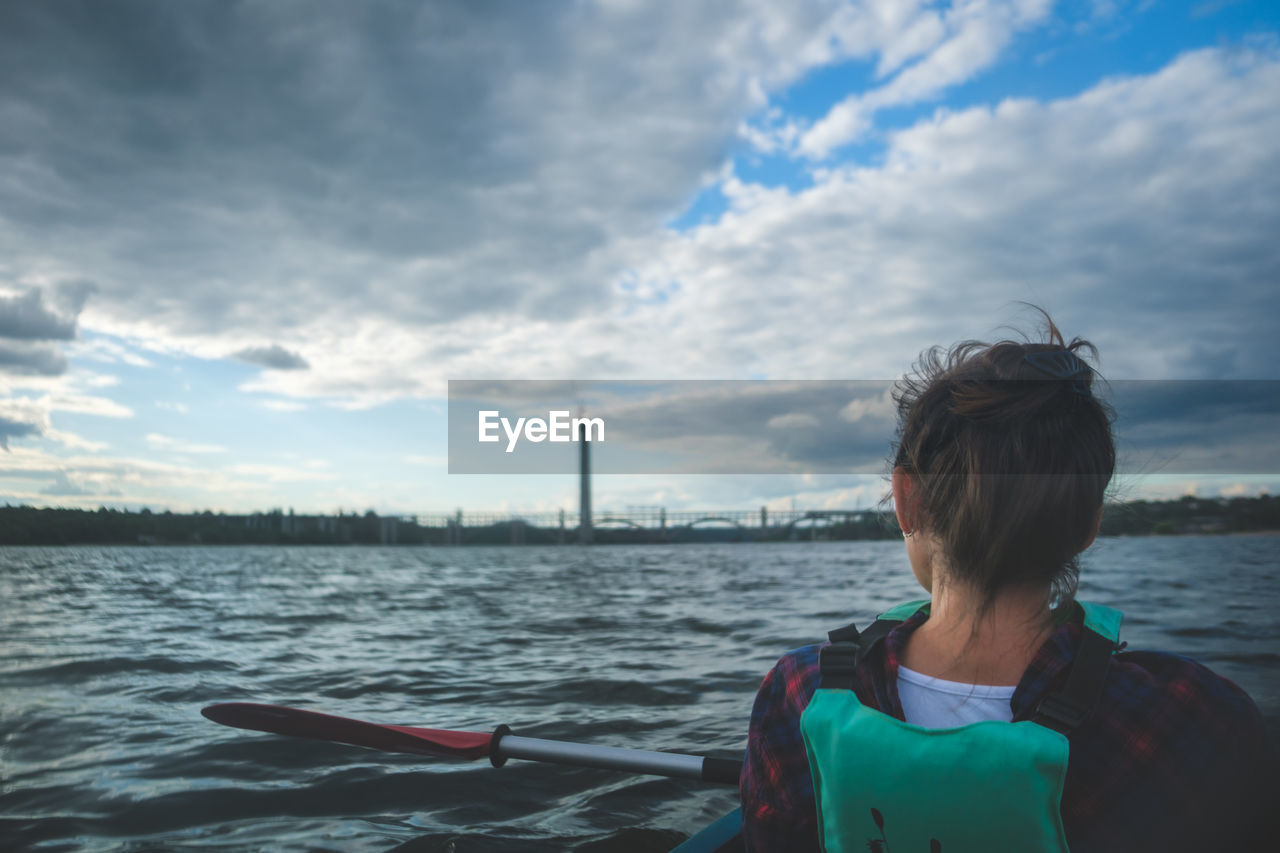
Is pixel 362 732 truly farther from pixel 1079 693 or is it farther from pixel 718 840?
pixel 1079 693

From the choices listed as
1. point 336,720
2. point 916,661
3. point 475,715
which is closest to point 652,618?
point 475,715

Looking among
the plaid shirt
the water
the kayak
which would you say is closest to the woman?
the plaid shirt

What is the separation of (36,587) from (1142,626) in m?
24.5

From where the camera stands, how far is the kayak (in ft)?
7.82

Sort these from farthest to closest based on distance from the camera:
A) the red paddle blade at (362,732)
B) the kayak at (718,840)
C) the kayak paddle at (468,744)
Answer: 1. the red paddle blade at (362,732)
2. the kayak paddle at (468,744)
3. the kayak at (718,840)

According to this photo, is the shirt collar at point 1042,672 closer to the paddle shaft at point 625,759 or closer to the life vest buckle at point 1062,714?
the life vest buckle at point 1062,714

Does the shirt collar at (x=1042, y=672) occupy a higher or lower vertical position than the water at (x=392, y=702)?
higher

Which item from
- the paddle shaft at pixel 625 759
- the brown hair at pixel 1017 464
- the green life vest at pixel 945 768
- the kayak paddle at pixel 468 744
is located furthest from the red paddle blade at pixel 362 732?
the brown hair at pixel 1017 464

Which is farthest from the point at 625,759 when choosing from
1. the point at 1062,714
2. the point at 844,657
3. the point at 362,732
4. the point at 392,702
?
the point at 392,702

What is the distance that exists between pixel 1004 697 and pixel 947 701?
10cm

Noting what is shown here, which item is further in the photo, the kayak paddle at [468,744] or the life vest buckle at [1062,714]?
the kayak paddle at [468,744]

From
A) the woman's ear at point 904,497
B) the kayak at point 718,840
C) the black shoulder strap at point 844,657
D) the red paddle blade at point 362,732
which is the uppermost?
the woman's ear at point 904,497

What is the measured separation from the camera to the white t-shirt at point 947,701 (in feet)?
4.48

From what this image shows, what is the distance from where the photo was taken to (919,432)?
5.15 ft
